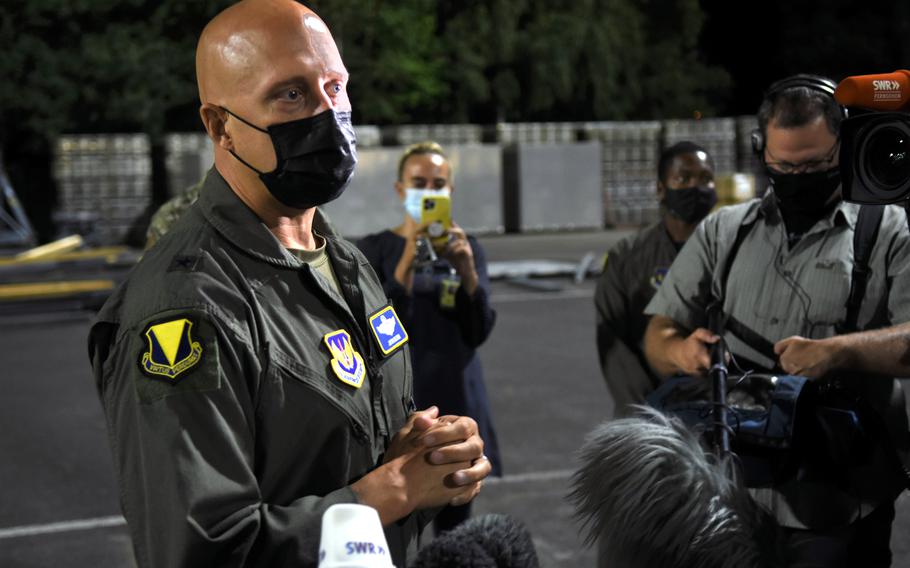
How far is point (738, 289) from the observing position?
10.8 ft

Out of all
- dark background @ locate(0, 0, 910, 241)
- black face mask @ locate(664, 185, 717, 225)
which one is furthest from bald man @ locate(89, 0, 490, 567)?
dark background @ locate(0, 0, 910, 241)

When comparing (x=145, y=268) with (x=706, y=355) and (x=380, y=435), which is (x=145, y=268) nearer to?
(x=380, y=435)

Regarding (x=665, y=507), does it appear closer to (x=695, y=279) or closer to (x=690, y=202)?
(x=695, y=279)

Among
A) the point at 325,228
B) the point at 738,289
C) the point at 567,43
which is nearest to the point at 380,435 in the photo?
the point at 325,228

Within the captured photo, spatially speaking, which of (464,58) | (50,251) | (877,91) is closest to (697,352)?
(877,91)

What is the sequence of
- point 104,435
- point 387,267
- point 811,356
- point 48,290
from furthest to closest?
point 48,290 < point 104,435 < point 387,267 < point 811,356

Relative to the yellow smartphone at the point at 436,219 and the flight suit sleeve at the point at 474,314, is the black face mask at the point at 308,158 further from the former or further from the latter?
the flight suit sleeve at the point at 474,314

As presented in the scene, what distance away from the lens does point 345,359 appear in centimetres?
190

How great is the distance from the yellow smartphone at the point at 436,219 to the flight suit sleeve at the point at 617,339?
728mm

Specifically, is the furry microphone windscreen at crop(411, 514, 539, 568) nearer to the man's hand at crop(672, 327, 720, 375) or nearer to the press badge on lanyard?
the man's hand at crop(672, 327, 720, 375)

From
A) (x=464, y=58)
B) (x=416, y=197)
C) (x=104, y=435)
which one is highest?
(x=464, y=58)

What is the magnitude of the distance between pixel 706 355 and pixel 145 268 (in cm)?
181

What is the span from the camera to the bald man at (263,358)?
A: 5.43 ft

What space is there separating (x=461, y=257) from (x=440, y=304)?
0.21m
